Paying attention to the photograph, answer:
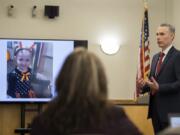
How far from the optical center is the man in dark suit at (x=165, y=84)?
12.8 ft

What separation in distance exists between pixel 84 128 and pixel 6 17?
4.39 metres

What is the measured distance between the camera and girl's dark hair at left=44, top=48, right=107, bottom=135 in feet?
5.70

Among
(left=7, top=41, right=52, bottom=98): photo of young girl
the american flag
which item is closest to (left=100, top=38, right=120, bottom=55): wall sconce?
the american flag

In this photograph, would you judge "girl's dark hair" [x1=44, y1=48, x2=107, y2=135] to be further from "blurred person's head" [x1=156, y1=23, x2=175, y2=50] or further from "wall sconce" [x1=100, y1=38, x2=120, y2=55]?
"wall sconce" [x1=100, y1=38, x2=120, y2=55]

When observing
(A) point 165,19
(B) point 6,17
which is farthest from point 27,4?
(A) point 165,19

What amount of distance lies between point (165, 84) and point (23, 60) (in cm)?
246

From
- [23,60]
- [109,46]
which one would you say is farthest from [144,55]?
[23,60]

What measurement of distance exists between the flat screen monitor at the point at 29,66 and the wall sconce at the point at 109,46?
1.55ft

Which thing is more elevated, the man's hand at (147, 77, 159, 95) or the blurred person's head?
the blurred person's head

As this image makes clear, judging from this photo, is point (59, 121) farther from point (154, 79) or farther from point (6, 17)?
point (6, 17)

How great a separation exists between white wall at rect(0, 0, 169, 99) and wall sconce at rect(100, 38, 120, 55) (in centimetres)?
6

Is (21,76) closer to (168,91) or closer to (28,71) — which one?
(28,71)

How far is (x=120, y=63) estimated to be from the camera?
239 inches

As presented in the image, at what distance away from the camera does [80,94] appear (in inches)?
68.7
